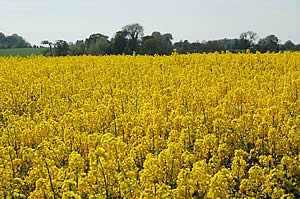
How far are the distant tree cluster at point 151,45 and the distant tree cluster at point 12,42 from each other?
19.5 m

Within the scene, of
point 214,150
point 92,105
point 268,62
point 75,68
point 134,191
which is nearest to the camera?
point 134,191

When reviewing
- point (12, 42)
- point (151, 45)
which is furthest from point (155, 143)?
point (12, 42)

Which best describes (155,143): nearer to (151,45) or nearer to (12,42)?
(151,45)

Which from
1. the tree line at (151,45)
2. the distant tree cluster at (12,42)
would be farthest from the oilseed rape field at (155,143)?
the distant tree cluster at (12,42)

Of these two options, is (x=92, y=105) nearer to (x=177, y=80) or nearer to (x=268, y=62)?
(x=177, y=80)

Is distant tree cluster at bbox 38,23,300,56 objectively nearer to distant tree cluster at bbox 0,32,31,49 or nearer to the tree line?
Answer: the tree line

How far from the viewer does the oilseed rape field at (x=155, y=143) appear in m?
5.28

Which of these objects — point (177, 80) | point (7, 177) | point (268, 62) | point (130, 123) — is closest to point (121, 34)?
point (268, 62)

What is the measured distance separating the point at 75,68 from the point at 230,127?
1147 cm

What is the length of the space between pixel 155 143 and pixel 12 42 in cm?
5455

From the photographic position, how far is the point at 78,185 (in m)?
5.27

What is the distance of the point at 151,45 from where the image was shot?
104 feet

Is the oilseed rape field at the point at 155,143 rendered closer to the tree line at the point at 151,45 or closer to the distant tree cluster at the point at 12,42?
the tree line at the point at 151,45

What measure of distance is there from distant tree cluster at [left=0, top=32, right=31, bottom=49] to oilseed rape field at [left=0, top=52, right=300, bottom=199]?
43536 mm
